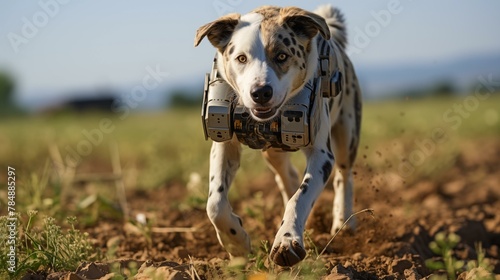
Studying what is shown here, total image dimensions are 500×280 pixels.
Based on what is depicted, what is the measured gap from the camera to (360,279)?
15.5 ft

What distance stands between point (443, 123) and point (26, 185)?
43.1 feet

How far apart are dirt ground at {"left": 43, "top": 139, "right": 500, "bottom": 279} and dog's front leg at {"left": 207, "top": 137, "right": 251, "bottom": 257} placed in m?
0.16

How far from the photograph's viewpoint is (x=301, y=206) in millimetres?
4930

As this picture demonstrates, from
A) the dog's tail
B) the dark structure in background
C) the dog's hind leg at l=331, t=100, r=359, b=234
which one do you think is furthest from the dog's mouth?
the dark structure in background

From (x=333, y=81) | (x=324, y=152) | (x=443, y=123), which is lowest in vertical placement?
(x=443, y=123)

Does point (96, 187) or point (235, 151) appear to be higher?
point (235, 151)

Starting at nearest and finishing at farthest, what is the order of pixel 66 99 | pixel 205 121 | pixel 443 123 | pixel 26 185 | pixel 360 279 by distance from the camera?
1. pixel 360 279
2. pixel 205 121
3. pixel 26 185
4. pixel 443 123
5. pixel 66 99

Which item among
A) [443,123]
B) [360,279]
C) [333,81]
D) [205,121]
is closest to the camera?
[360,279]

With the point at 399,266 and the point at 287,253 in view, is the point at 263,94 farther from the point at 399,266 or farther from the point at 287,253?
the point at 399,266

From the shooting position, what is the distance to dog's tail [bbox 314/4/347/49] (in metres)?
6.99

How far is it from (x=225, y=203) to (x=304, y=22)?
1.26 meters

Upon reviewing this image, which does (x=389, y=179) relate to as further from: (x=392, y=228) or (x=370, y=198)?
(x=392, y=228)

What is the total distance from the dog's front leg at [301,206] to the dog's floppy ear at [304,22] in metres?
0.74

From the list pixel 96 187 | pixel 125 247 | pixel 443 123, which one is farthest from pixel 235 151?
pixel 443 123
